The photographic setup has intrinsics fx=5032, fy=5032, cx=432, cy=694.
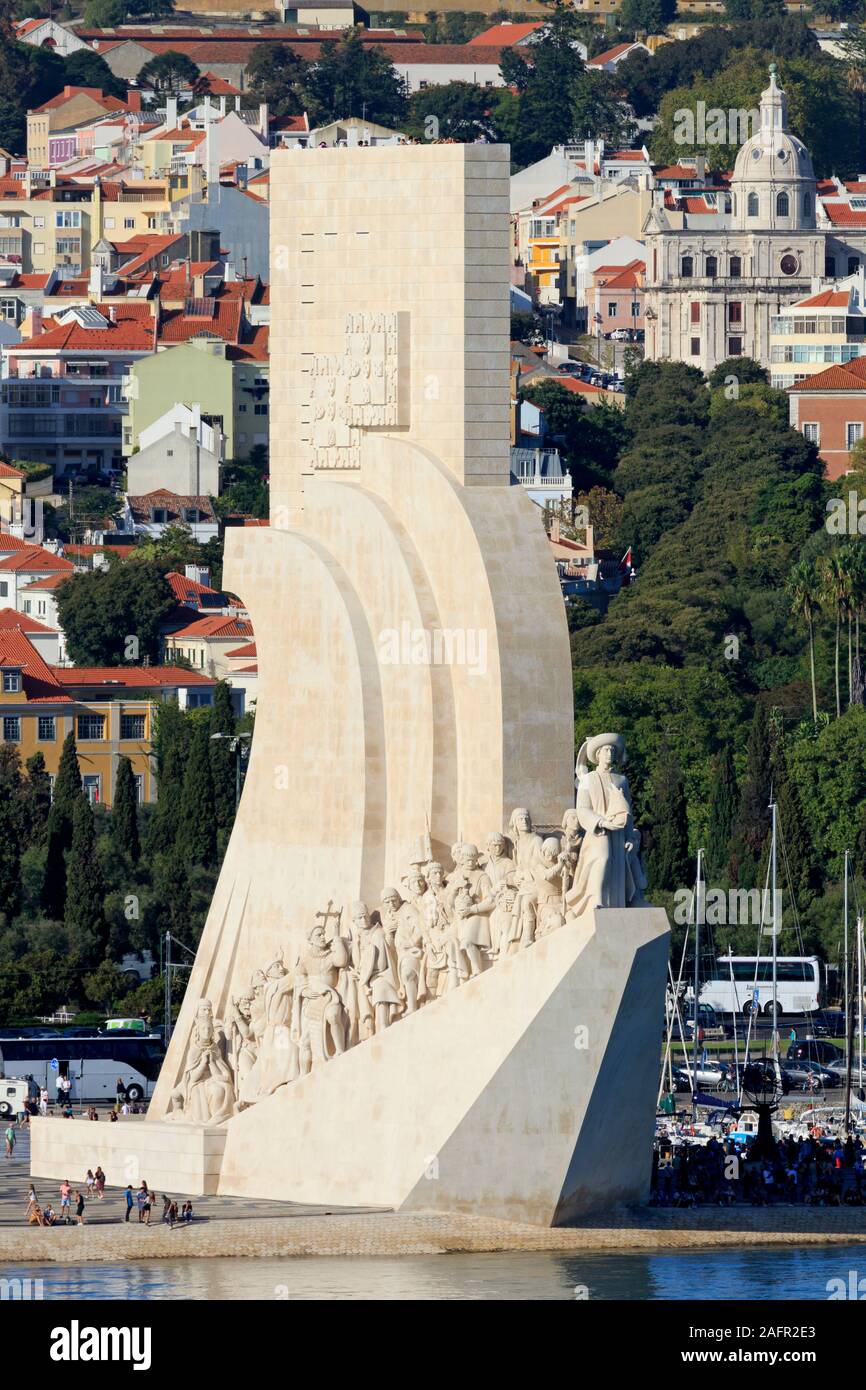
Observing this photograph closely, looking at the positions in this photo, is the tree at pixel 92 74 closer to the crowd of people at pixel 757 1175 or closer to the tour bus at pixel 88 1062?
the tour bus at pixel 88 1062

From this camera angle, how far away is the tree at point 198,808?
83.7m

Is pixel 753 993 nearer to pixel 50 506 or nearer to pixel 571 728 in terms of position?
pixel 571 728

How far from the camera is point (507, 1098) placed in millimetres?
48594

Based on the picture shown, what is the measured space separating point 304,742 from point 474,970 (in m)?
4.08

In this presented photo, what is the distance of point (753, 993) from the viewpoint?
3223 inches

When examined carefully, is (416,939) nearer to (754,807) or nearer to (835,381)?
(754,807)

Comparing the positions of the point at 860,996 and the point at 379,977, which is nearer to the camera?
the point at 379,977

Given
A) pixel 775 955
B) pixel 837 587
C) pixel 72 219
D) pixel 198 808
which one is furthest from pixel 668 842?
pixel 72 219

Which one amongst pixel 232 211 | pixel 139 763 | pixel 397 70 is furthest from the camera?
pixel 397 70

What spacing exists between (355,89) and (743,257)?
32670 millimetres

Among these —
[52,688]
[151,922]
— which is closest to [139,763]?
[52,688]

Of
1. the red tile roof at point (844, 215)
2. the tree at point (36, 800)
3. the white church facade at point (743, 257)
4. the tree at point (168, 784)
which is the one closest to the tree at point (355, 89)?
the red tile roof at point (844, 215)

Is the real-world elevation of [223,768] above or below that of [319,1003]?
below

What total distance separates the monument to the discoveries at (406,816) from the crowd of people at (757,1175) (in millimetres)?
1794
